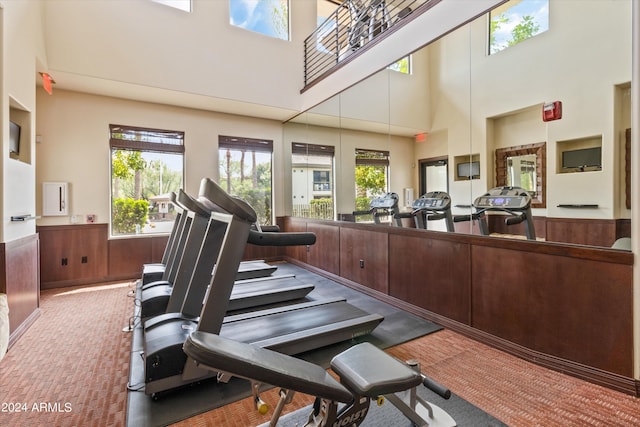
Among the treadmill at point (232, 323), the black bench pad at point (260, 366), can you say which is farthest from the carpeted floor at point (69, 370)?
the black bench pad at point (260, 366)

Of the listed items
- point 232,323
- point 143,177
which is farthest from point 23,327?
point 143,177

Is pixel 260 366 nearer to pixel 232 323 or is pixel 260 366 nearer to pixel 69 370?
pixel 232 323

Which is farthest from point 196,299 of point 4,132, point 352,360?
point 4,132

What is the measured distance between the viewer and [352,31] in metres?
5.14

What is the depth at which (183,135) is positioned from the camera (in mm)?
5930

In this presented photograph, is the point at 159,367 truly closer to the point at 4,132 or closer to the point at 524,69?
the point at 4,132

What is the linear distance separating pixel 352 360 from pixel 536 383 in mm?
1600

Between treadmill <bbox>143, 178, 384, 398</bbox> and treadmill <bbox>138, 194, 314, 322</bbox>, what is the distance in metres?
0.11

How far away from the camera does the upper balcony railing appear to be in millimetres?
4494

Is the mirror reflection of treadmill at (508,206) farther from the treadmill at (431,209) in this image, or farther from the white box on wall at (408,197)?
the white box on wall at (408,197)

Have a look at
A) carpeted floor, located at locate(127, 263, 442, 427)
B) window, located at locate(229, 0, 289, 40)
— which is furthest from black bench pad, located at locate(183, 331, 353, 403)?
window, located at locate(229, 0, 289, 40)

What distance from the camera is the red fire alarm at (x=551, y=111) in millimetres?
2463

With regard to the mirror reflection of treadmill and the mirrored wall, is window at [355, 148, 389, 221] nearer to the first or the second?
the mirrored wall

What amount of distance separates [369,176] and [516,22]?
242 centimetres
